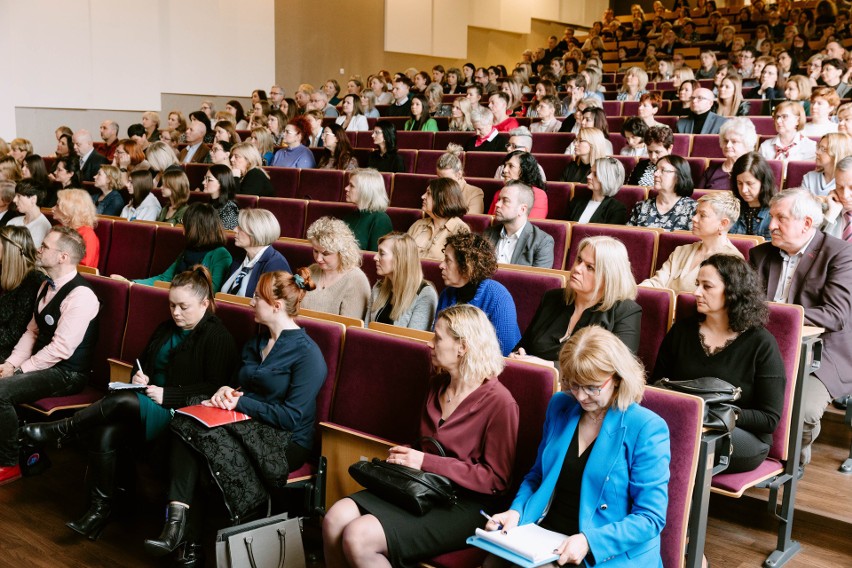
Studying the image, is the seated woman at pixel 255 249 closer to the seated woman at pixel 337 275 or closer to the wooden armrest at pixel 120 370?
the seated woman at pixel 337 275

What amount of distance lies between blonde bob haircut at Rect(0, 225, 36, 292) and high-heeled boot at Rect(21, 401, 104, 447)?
0.75 meters

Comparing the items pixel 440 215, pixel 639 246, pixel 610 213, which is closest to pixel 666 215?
pixel 610 213

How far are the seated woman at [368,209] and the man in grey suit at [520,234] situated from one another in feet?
2.06

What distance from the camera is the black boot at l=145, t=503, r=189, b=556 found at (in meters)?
1.77

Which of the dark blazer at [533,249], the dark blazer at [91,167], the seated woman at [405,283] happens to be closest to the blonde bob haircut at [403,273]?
the seated woman at [405,283]

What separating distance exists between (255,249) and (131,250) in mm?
909

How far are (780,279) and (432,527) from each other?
4.27 feet

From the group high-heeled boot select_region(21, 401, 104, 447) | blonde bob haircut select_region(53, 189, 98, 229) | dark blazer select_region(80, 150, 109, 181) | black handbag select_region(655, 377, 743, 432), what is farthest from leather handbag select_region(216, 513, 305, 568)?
dark blazer select_region(80, 150, 109, 181)

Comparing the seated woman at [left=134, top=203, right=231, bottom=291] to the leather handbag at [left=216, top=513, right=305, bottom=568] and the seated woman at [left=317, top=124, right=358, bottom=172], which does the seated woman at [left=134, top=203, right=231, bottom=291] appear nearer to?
the leather handbag at [left=216, top=513, right=305, bottom=568]

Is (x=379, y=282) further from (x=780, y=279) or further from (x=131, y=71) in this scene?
(x=131, y=71)

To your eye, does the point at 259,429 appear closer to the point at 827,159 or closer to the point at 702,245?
the point at 702,245

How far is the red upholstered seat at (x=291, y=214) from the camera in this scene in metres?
3.75

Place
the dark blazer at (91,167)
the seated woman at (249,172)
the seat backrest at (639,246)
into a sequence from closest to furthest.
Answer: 1. the seat backrest at (639,246)
2. the seated woman at (249,172)
3. the dark blazer at (91,167)

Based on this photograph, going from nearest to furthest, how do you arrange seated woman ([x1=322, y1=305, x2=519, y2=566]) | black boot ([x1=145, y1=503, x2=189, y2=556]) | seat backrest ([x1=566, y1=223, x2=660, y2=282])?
seated woman ([x1=322, y1=305, x2=519, y2=566]) < black boot ([x1=145, y1=503, x2=189, y2=556]) < seat backrest ([x1=566, y1=223, x2=660, y2=282])
